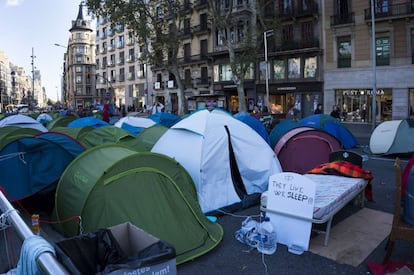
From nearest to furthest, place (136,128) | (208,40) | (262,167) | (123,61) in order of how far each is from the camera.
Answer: (262,167)
(136,128)
(208,40)
(123,61)

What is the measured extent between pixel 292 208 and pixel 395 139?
29.5 ft

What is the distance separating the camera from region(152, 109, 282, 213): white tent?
700 cm

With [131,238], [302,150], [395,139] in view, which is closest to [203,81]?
[395,139]

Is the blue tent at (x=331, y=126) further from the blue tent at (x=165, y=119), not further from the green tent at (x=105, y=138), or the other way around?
the green tent at (x=105, y=138)

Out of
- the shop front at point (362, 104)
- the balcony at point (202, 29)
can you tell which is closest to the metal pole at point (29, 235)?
the shop front at point (362, 104)

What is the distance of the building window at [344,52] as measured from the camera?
28875 millimetres

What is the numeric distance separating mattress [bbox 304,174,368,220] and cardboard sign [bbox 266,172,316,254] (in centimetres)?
17

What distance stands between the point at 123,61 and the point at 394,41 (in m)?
45.4

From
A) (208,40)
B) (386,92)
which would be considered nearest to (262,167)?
(386,92)

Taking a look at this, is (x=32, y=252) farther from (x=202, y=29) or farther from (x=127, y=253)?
(x=202, y=29)

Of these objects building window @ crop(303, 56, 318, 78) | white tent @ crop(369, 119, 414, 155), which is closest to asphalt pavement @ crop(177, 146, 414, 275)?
white tent @ crop(369, 119, 414, 155)

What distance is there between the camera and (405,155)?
1242 cm

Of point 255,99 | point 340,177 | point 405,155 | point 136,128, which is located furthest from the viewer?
point 255,99

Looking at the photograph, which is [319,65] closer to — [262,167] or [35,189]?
[262,167]
